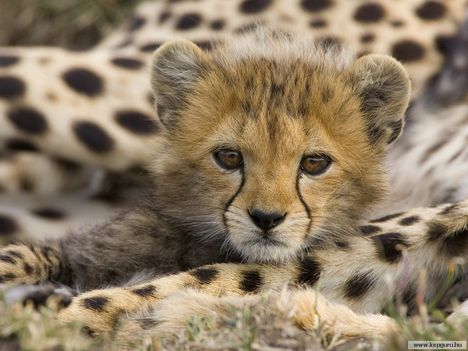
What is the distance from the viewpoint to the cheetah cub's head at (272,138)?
2.45 metres

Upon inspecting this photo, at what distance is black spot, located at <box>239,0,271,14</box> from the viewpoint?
4078 mm

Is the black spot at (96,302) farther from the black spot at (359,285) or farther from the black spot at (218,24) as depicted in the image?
the black spot at (218,24)

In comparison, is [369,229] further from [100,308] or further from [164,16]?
[164,16]

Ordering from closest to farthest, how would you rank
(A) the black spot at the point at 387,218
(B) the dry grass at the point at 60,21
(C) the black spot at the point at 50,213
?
(A) the black spot at the point at 387,218 < (C) the black spot at the point at 50,213 < (B) the dry grass at the point at 60,21

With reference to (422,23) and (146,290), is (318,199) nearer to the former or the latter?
(146,290)

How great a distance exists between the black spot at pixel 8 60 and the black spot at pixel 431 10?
1.42 metres

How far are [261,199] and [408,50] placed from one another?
1706 millimetres

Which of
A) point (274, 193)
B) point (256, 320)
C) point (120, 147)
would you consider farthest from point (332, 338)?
point (120, 147)

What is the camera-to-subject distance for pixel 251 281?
2.62 meters

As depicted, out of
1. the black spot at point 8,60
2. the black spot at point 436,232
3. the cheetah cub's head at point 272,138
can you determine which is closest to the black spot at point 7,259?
the cheetah cub's head at point 272,138

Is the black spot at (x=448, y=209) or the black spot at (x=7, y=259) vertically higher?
the black spot at (x=448, y=209)

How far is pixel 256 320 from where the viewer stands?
2156mm

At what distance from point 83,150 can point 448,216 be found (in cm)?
126

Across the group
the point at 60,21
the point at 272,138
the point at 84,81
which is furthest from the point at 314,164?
the point at 60,21
